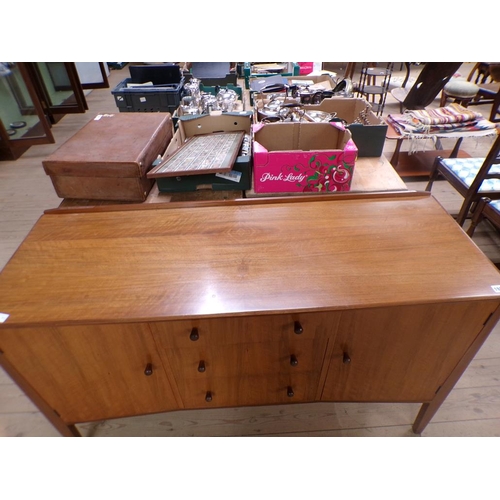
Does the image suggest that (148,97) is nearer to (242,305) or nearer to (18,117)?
(242,305)

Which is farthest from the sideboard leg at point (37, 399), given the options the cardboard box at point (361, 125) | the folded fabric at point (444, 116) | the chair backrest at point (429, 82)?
the chair backrest at point (429, 82)

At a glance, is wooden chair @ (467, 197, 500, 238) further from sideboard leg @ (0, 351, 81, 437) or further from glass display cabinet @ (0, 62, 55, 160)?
glass display cabinet @ (0, 62, 55, 160)

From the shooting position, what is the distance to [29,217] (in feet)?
8.23

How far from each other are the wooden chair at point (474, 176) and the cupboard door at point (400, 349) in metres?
1.21

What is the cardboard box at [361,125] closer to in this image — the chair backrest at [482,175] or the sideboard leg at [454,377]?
the chair backrest at [482,175]

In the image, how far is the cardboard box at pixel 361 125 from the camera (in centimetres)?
148

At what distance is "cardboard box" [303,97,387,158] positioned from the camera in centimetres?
148

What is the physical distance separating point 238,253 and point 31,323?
56cm

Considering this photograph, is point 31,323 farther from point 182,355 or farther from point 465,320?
point 465,320

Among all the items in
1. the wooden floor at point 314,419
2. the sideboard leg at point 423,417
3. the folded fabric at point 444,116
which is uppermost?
the folded fabric at point 444,116

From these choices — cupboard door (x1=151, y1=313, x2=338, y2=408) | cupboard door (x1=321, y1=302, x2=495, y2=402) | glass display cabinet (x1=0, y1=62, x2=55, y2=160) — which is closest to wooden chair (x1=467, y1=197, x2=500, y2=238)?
cupboard door (x1=321, y1=302, x2=495, y2=402)

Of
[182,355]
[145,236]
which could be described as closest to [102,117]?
[145,236]

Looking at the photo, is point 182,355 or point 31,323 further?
point 182,355
